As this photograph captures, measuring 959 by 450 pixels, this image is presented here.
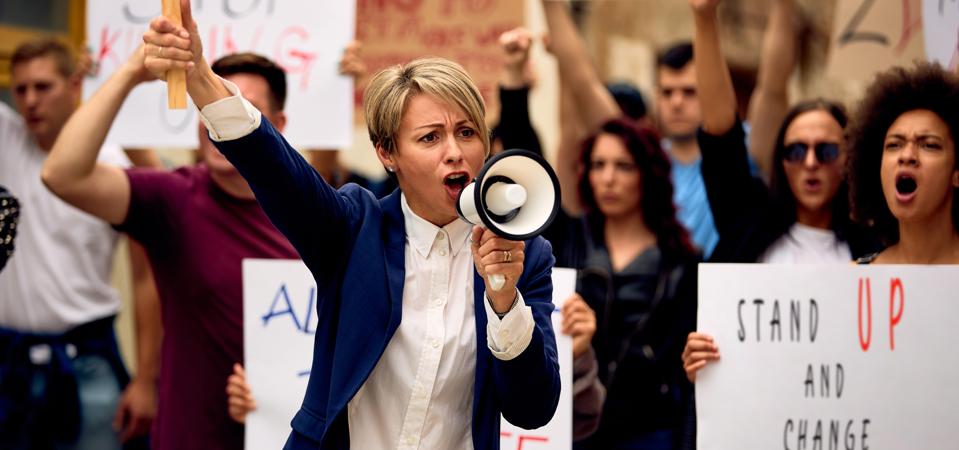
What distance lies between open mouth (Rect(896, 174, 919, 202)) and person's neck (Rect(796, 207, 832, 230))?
61 cm

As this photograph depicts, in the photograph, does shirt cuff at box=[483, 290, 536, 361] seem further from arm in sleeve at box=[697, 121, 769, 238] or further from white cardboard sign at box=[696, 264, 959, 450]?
arm in sleeve at box=[697, 121, 769, 238]

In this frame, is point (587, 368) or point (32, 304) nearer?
point (587, 368)

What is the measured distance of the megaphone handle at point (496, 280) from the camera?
7.94 feet

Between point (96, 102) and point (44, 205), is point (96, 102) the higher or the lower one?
the higher one

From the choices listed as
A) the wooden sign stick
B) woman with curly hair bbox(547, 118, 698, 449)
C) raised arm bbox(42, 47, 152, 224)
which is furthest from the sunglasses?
the wooden sign stick

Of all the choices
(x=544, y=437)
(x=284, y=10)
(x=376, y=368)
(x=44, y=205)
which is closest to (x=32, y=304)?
(x=44, y=205)

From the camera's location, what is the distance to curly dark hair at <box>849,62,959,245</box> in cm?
346

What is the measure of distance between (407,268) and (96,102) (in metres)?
1.68

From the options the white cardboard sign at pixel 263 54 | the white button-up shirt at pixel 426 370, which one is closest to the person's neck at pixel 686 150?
the white cardboard sign at pixel 263 54

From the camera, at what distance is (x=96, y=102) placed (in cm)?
387

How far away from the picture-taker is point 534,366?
2.52 metres

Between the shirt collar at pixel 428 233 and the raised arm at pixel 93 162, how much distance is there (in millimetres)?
1515

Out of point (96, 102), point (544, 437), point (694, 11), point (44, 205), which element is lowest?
point (544, 437)

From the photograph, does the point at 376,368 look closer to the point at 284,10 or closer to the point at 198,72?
the point at 198,72
